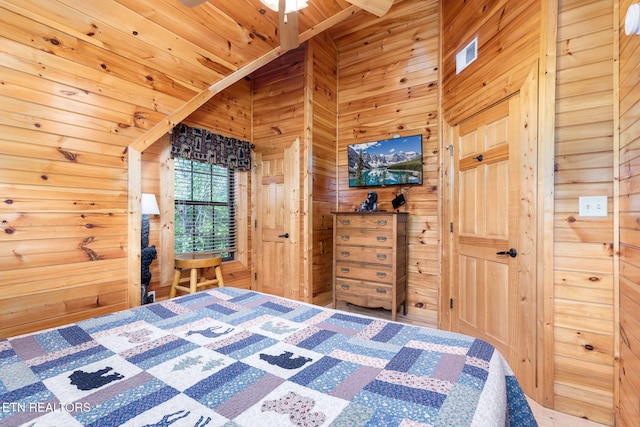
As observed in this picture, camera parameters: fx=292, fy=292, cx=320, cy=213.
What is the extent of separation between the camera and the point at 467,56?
8.49 feet

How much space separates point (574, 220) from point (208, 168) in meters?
3.35

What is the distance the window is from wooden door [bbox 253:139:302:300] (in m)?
0.37

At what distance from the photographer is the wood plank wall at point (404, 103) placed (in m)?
3.24

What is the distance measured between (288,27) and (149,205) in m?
1.96

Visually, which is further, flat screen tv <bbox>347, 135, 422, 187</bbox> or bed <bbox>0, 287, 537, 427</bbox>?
flat screen tv <bbox>347, 135, 422, 187</bbox>

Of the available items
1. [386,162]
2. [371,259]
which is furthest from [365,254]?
[386,162]

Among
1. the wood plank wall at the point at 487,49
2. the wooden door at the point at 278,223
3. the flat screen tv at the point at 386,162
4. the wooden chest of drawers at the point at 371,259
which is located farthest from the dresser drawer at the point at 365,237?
the wood plank wall at the point at 487,49

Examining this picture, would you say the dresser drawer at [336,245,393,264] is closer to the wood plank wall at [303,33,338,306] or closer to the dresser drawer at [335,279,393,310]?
the dresser drawer at [335,279,393,310]

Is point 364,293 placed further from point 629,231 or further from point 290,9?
point 290,9

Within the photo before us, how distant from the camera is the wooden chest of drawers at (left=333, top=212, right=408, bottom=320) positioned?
300 cm

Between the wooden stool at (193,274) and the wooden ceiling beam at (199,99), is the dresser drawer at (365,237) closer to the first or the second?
the wooden stool at (193,274)

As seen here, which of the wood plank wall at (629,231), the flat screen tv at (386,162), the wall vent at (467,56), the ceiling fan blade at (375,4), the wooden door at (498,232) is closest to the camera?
the wood plank wall at (629,231)

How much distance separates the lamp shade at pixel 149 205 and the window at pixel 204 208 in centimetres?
39

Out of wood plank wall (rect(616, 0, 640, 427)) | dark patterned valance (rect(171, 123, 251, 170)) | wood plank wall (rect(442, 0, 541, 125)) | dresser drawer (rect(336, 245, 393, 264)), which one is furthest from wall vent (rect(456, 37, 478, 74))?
dark patterned valance (rect(171, 123, 251, 170))
